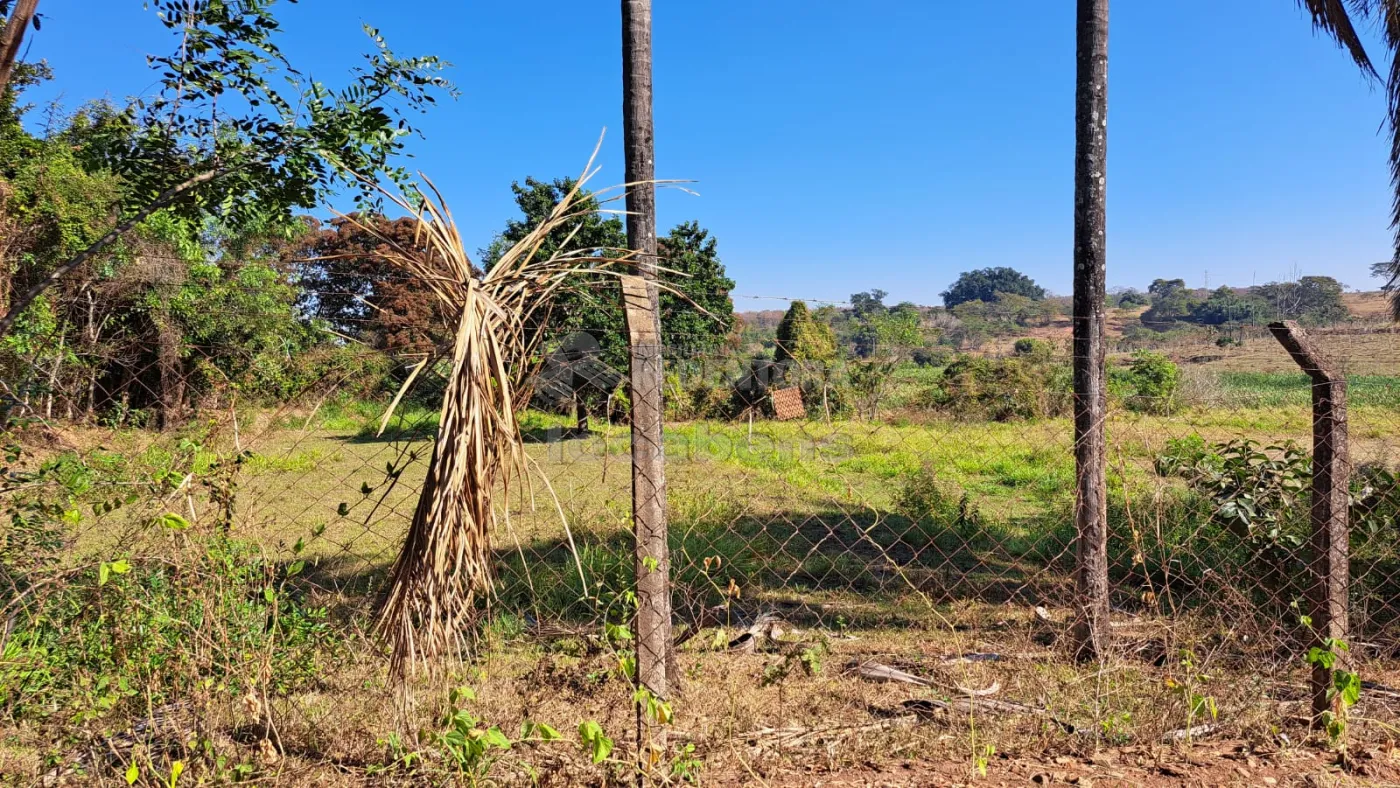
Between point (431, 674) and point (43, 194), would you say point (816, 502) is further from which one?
point (43, 194)

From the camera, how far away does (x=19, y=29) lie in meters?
2.09

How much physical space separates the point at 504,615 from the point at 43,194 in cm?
984

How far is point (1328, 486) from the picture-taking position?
3033 millimetres

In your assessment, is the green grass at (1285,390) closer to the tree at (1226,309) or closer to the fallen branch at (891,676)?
the fallen branch at (891,676)

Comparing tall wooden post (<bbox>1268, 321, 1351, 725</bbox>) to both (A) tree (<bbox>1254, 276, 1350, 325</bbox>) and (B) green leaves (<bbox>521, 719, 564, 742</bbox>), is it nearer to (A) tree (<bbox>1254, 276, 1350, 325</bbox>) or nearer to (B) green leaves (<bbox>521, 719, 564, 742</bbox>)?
(B) green leaves (<bbox>521, 719, 564, 742</bbox>)

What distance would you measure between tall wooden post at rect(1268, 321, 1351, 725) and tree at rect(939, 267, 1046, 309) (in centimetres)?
10755

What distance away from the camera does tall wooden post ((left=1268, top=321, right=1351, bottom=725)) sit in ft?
9.86

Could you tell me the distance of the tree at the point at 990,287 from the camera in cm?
10656

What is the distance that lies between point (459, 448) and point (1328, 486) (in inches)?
126

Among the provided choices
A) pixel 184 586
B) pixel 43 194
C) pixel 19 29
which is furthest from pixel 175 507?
pixel 43 194

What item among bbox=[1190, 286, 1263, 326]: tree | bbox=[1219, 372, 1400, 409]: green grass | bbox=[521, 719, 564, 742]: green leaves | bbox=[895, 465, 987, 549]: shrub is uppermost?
bbox=[1190, 286, 1263, 326]: tree

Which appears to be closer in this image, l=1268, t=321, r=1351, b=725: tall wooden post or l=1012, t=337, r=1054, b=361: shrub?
l=1268, t=321, r=1351, b=725: tall wooden post

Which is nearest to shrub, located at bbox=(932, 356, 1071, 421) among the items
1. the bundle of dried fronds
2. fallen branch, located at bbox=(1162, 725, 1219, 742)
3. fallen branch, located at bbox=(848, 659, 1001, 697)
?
fallen branch, located at bbox=(848, 659, 1001, 697)

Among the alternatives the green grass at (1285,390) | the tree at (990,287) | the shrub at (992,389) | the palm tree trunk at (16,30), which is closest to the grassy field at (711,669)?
the palm tree trunk at (16,30)
